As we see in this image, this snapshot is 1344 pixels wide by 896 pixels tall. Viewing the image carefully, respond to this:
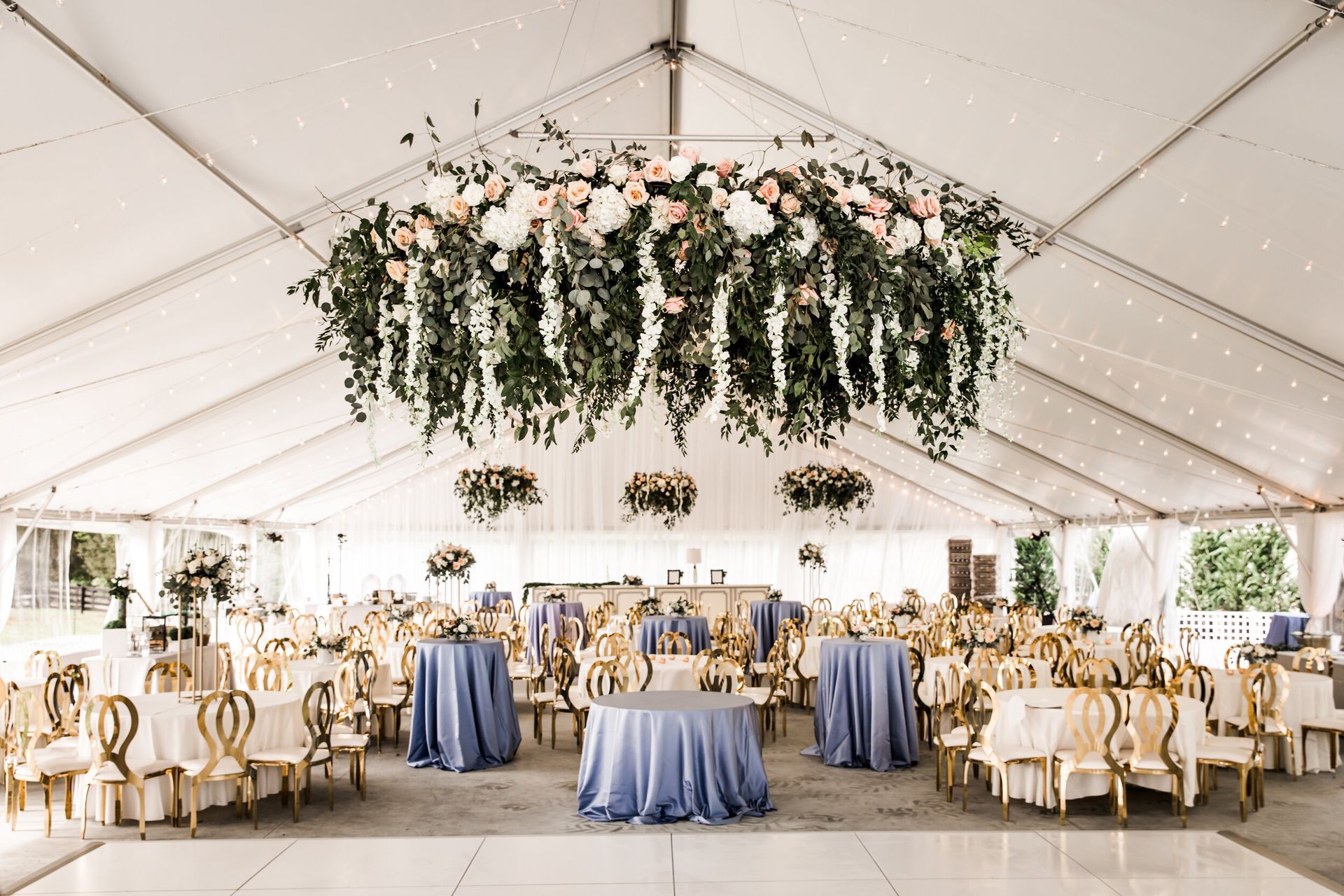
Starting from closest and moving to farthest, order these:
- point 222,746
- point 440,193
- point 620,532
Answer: point 440,193, point 222,746, point 620,532

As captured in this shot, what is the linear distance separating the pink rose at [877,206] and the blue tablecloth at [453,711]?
598 centimetres

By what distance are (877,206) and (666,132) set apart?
704cm

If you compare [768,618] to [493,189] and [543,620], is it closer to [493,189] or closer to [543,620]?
[543,620]

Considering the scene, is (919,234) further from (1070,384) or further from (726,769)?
(1070,384)

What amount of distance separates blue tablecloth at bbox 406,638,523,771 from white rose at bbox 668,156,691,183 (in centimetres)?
588

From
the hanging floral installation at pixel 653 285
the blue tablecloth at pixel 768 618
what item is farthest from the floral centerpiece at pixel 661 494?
the hanging floral installation at pixel 653 285

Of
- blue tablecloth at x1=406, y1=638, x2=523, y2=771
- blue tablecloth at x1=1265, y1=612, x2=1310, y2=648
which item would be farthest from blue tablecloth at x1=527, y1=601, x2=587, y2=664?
blue tablecloth at x1=1265, y1=612, x2=1310, y2=648

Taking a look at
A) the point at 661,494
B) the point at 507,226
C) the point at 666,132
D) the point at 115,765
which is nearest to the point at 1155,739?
the point at 507,226

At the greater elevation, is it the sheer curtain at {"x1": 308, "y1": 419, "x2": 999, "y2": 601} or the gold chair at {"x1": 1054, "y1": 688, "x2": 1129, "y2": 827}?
the sheer curtain at {"x1": 308, "y1": 419, "x2": 999, "y2": 601}

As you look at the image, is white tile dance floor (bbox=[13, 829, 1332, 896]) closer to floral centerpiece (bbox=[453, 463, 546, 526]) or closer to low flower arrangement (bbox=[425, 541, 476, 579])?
floral centerpiece (bbox=[453, 463, 546, 526])

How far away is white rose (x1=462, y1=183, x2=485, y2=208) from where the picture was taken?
121 inches

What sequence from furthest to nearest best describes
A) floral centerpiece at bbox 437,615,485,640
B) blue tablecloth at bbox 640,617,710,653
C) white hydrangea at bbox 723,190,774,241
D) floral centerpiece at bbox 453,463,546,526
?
floral centerpiece at bbox 453,463,546,526, blue tablecloth at bbox 640,617,710,653, floral centerpiece at bbox 437,615,485,640, white hydrangea at bbox 723,190,774,241

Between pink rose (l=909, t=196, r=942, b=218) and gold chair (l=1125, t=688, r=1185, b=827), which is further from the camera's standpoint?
gold chair (l=1125, t=688, r=1185, b=827)

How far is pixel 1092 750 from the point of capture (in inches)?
248
